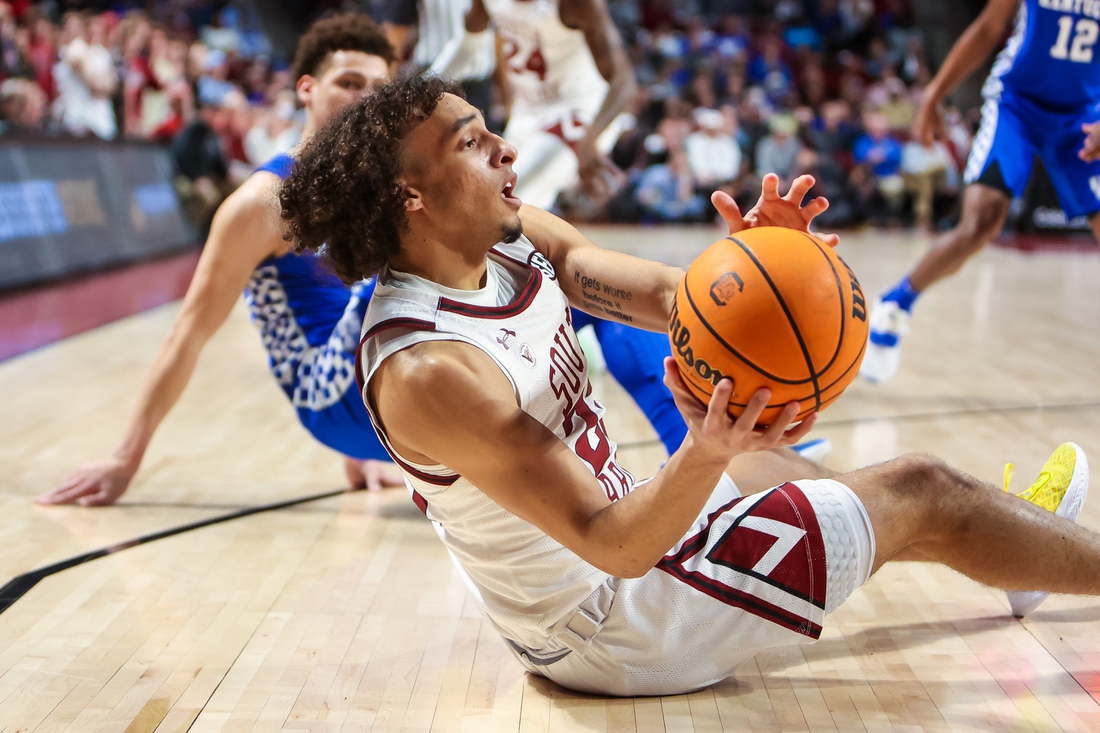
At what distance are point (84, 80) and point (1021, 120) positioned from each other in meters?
9.44

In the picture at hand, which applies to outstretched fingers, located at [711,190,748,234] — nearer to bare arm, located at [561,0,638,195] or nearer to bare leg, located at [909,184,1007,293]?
bare arm, located at [561,0,638,195]

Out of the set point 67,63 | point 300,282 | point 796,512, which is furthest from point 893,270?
point 67,63

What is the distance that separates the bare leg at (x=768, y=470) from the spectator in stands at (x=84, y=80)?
31.4 ft

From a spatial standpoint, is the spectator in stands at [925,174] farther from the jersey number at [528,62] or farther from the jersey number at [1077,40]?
the jersey number at [528,62]

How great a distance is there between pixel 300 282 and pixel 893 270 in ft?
22.9

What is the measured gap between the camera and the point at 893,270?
9.04m

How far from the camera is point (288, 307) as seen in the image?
3.26 metres

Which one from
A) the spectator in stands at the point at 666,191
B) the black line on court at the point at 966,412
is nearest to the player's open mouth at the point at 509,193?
the black line on court at the point at 966,412

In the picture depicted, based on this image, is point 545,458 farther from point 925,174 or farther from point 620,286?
point 925,174

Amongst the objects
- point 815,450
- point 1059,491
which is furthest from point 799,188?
point 815,450

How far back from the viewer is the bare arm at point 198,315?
300 centimetres

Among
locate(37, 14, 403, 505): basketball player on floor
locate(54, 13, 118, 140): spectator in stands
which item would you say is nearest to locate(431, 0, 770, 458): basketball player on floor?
locate(37, 14, 403, 505): basketball player on floor

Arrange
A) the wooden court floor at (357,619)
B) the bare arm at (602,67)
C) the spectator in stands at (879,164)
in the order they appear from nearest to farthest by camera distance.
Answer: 1. the wooden court floor at (357,619)
2. the bare arm at (602,67)
3. the spectator in stands at (879,164)

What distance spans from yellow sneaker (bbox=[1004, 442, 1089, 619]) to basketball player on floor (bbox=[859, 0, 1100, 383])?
7.67ft
